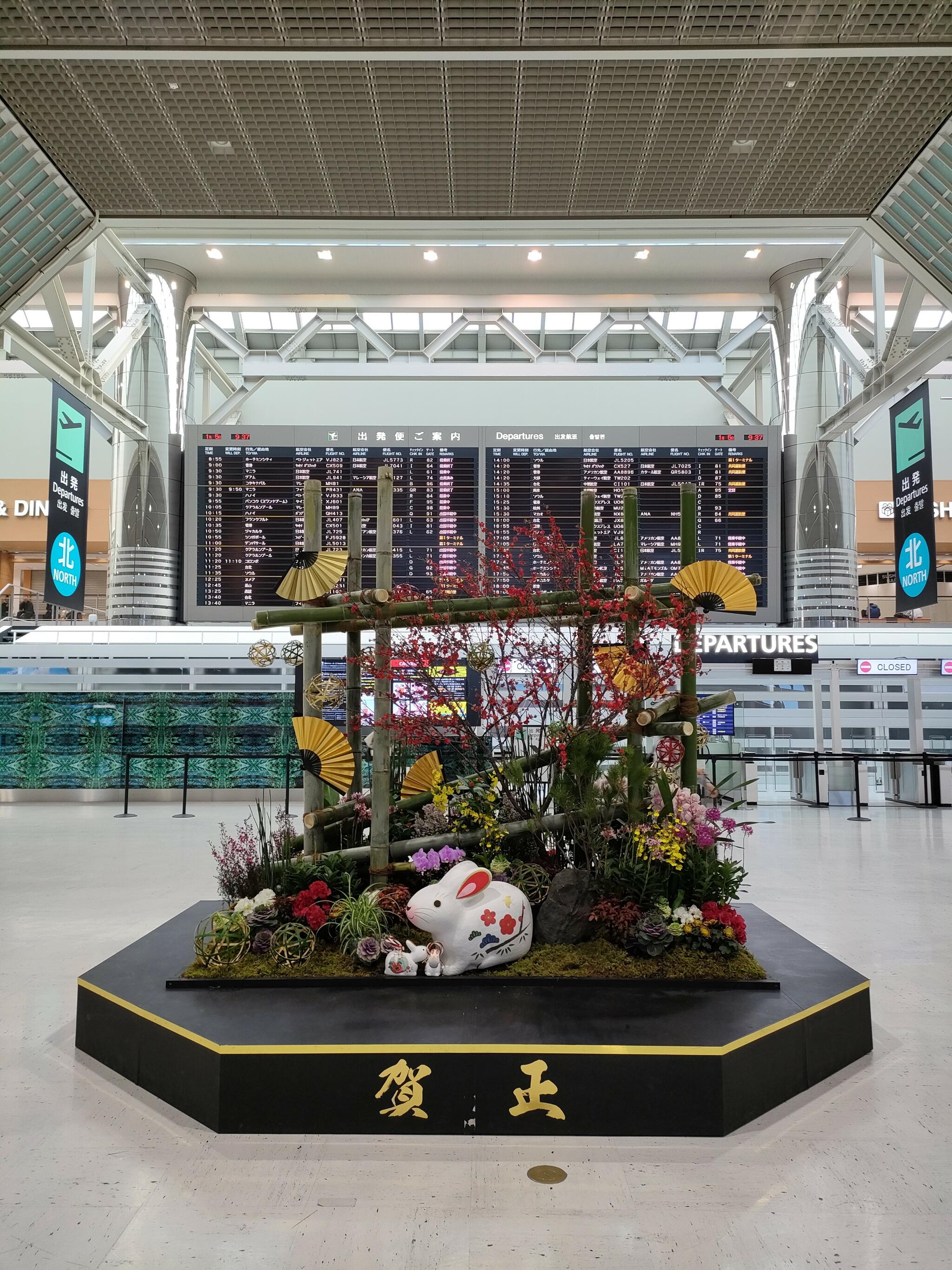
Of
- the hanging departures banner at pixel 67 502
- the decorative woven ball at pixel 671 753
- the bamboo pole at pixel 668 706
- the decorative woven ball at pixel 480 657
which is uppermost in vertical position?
the hanging departures banner at pixel 67 502

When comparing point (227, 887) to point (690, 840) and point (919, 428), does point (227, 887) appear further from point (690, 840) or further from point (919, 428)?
point (919, 428)

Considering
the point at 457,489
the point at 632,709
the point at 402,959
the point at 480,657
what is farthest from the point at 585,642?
the point at 457,489

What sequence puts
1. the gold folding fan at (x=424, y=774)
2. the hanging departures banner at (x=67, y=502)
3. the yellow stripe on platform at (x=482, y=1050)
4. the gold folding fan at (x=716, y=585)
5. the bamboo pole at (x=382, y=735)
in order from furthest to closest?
the hanging departures banner at (x=67, y=502) → the gold folding fan at (x=424, y=774) → the gold folding fan at (x=716, y=585) → the bamboo pole at (x=382, y=735) → the yellow stripe on platform at (x=482, y=1050)

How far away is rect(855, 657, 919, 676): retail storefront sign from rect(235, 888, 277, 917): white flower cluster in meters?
9.35

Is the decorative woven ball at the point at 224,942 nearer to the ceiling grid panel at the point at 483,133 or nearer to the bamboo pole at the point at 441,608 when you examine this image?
the bamboo pole at the point at 441,608

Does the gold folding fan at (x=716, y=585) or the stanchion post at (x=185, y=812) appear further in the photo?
the stanchion post at (x=185, y=812)

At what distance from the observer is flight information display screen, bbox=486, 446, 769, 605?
10414 mm

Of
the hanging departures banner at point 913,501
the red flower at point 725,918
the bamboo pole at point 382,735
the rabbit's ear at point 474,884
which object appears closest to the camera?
the rabbit's ear at point 474,884

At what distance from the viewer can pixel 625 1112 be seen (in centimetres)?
273

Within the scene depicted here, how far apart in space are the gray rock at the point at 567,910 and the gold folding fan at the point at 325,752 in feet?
3.21

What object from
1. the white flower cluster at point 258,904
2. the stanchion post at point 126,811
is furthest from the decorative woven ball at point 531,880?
the stanchion post at point 126,811

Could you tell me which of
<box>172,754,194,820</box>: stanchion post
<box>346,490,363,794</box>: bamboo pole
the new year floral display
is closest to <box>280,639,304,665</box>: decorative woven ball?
<box>346,490,363,794</box>: bamboo pole

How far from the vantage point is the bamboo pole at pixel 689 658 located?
3.92m

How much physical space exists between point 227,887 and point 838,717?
926 cm
